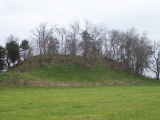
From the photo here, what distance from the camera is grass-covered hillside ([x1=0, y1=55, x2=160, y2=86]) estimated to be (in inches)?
2203

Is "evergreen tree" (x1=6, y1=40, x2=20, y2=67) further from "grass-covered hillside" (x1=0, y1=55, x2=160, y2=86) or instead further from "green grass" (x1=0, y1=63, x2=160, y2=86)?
"green grass" (x1=0, y1=63, x2=160, y2=86)

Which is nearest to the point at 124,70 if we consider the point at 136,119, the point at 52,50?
the point at 52,50

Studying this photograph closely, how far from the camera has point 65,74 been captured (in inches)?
2672

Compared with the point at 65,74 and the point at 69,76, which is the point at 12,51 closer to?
the point at 65,74

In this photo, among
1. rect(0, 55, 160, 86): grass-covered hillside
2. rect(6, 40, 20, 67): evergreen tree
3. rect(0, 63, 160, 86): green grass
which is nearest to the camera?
rect(0, 63, 160, 86): green grass

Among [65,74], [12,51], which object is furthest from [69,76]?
[12,51]

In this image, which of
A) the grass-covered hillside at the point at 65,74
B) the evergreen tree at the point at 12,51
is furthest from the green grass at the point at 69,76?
the evergreen tree at the point at 12,51

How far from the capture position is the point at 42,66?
7156cm

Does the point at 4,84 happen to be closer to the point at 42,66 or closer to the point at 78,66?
the point at 42,66

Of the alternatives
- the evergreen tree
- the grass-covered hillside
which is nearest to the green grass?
the grass-covered hillside

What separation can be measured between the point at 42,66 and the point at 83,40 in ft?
49.4

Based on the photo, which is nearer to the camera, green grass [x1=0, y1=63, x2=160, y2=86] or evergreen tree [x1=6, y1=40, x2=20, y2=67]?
green grass [x1=0, y1=63, x2=160, y2=86]

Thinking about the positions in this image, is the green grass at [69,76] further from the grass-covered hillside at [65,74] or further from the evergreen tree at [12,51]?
the evergreen tree at [12,51]

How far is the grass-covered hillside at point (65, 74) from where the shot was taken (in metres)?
56.0
